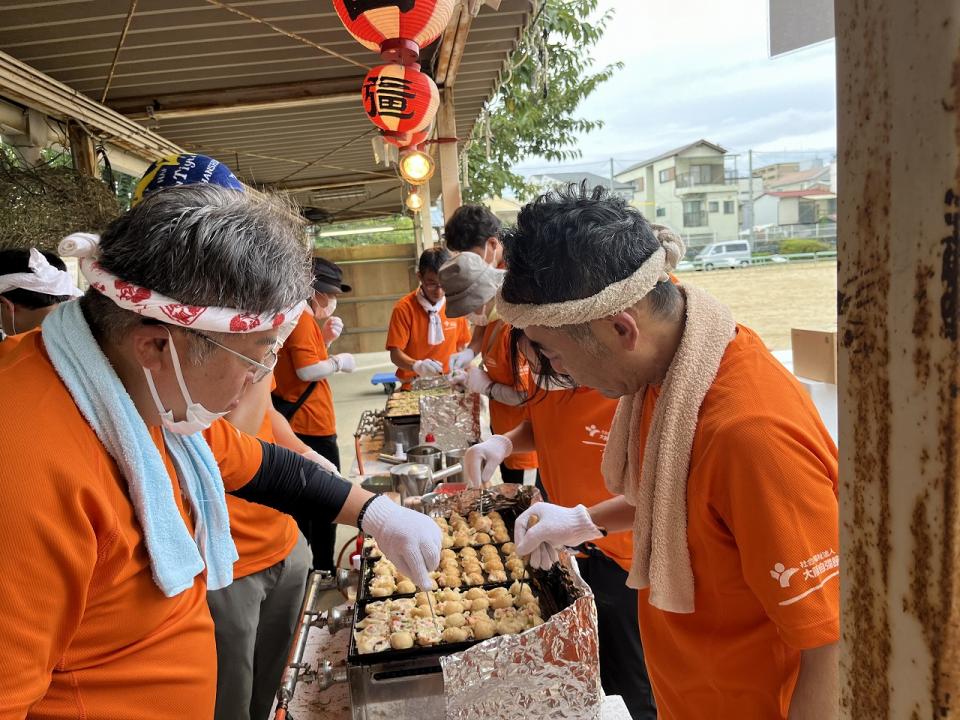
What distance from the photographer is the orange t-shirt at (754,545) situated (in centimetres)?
105

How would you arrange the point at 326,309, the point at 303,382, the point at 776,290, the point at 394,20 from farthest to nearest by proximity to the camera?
1. the point at 776,290
2. the point at 326,309
3. the point at 303,382
4. the point at 394,20

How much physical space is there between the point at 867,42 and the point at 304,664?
194 centimetres

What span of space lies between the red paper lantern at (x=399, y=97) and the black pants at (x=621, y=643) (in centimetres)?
294

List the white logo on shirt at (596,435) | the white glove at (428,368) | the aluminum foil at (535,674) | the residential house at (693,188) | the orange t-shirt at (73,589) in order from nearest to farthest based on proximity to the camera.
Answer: the orange t-shirt at (73,589) → the aluminum foil at (535,674) → the white logo on shirt at (596,435) → the white glove at (428,368) → the residential house at (693,188)

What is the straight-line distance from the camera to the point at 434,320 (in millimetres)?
5402

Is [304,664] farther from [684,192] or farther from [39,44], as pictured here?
[684,192]

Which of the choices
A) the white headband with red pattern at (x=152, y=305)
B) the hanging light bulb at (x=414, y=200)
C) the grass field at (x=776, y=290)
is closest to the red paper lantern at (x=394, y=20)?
the white headband with red pattern at (x=152, y=305)

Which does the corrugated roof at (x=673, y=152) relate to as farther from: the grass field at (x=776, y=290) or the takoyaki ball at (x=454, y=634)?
the takoyaki ball at (x=454, y=634)

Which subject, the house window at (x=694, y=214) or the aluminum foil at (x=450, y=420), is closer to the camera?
the aluminum foil at (x=450, y=420)

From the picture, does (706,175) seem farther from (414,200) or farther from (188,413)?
(188,413)

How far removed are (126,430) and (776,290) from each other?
15721 millimetres

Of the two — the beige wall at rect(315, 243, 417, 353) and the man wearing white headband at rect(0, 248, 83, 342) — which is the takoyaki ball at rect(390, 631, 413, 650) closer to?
the man wearing white headband at rect(0, 248, 83, 342)

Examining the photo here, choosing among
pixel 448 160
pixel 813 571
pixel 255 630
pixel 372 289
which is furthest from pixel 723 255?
pixel 813 571

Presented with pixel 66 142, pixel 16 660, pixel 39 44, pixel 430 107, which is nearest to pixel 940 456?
pixel 16 660
